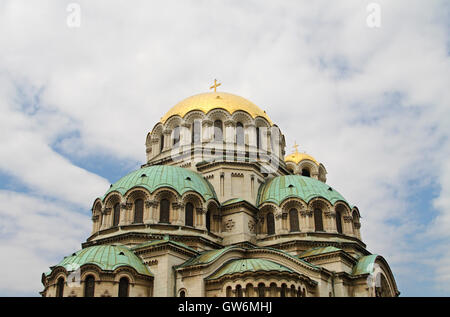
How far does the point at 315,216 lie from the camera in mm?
32750

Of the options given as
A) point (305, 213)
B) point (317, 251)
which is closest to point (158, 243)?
point (317, 251)

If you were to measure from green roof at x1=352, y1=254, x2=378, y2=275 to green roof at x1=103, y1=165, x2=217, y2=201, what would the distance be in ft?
31.6

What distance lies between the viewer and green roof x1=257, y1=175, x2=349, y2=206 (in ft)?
108

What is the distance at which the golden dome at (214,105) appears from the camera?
37.2 metres

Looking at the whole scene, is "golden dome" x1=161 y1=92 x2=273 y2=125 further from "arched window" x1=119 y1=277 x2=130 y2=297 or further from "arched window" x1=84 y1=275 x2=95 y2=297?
"arched window" x1=84 y1=275 x2=95 y2=297

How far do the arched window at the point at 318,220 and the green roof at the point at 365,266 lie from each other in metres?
3.13

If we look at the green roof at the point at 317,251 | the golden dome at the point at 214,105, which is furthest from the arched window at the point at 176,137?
the green roof at the point at 317,251

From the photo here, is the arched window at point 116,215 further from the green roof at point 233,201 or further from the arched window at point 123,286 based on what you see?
the green roof at point 233,201

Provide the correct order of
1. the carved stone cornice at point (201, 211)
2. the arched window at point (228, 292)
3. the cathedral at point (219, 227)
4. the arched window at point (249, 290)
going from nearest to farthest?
the arched window at point (249, 290)
the arched window at point (228, 292)
the cathedral at point (219, 227)
the carved stone cornice at point (201, 211)

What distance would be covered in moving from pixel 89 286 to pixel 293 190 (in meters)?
14.3

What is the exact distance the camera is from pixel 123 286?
25.3 m
